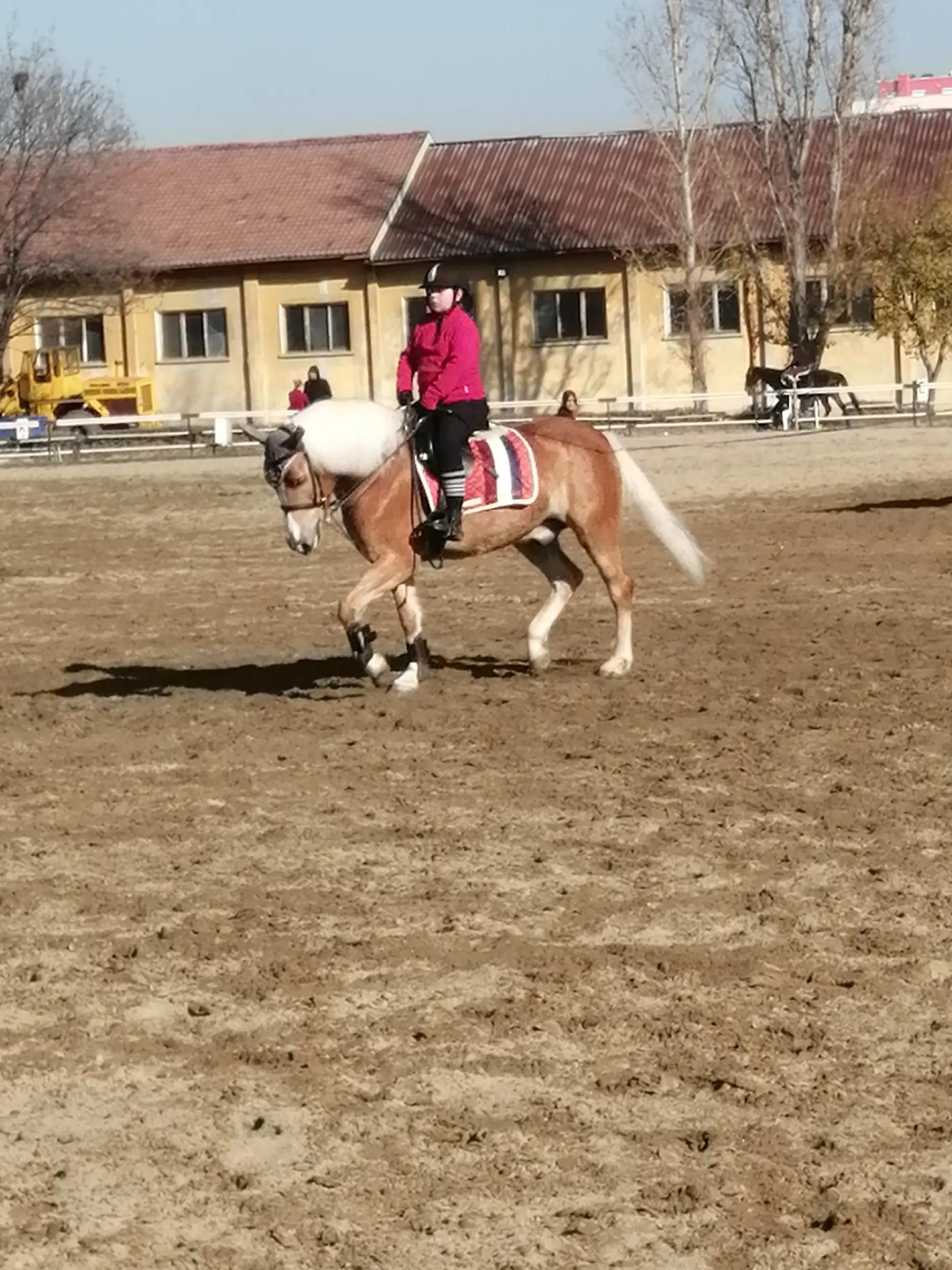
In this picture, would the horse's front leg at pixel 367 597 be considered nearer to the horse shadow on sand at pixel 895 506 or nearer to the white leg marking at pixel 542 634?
the white leg marking at pixel 542 634

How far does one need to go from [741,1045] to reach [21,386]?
5475 cm

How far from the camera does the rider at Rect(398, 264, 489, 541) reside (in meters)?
12.2

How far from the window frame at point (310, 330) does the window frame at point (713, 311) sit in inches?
358

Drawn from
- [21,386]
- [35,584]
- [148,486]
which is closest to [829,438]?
[148,486]

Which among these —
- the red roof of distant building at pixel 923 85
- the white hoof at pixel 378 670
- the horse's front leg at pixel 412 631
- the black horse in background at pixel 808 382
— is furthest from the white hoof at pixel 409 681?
the red roof of distant building at pixel 923 85

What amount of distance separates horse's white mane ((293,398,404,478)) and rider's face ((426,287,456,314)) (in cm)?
63

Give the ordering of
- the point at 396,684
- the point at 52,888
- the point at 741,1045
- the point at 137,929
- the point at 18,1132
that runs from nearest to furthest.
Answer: the point at 18,1132
the point at 741,1045
the point at 137,929
the point at 52,888
the point at 396,684

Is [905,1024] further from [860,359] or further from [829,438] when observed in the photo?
[860,359]

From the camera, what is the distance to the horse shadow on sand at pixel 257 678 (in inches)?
504

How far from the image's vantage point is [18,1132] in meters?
5.40

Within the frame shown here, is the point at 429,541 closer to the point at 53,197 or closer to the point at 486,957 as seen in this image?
the point at 486,957

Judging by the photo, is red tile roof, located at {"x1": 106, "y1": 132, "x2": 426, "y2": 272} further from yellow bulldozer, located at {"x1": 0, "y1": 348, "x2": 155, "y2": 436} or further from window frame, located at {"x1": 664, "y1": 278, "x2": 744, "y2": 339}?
window frame, located at {"x1": 664, "y1": 278, "x2": 744, "y2": 339}

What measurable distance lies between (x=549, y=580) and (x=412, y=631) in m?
1.15

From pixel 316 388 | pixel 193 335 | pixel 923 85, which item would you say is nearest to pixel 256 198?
pixel 193 335
